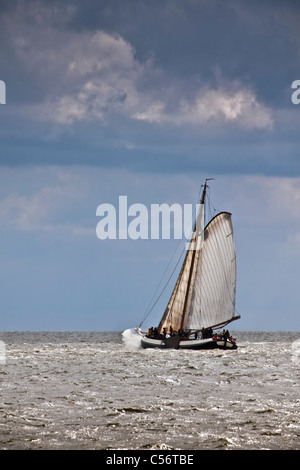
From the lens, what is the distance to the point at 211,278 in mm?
68125

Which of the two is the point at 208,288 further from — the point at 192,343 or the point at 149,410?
the point at 149,410

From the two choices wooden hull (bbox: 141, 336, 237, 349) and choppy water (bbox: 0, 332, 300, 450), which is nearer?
choppy water (bbox: 0, 332, 300, 450)

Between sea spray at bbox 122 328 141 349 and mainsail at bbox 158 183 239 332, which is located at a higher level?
mainsail at bbox 158 183 239 332

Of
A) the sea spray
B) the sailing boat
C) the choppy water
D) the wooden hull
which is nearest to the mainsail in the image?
the sailing boat

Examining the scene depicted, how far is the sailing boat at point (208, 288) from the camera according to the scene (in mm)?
68000

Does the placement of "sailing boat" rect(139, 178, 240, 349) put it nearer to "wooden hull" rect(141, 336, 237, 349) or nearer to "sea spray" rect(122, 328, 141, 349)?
"wooden hull" rect(141, 336, 237, 349)

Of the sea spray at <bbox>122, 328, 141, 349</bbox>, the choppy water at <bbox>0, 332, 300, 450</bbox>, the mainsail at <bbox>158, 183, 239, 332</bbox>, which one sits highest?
the mainsail at <bbox>158, 183, 239, 332</bbox>

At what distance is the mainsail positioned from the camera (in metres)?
68.0

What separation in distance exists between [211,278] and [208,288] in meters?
1.26

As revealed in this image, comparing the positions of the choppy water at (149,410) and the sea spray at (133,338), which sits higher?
the choppy water at (149,410)

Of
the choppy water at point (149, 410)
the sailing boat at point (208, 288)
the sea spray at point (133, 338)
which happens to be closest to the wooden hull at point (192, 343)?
the sailing boat at point (208, 288)

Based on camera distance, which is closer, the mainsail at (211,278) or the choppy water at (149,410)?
the choppy water at (149,410)

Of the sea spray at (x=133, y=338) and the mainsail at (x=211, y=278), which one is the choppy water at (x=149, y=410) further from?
the sea spray at (x=133, y=338)
